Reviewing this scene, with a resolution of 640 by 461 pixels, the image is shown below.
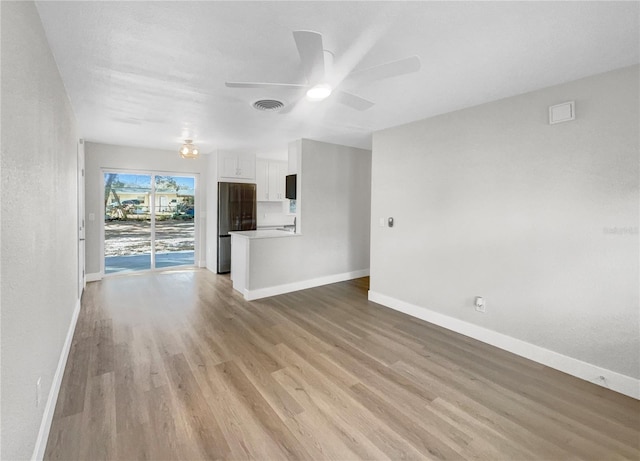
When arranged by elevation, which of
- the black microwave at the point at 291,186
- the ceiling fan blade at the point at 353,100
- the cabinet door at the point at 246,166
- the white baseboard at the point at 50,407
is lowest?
the white baseboard at the point at 50,407

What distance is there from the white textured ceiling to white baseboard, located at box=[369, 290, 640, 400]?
237 centimetres

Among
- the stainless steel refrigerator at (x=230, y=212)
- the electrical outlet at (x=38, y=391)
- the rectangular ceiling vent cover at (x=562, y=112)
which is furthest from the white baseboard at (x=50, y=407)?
the rectangular ceiling vent cover at (x=562, y=112)

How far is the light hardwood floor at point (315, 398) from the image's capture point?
1716 millimetres

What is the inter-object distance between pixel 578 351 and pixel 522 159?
1.74 meters

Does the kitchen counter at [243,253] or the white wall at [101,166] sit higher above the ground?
the white wall at [101,166]

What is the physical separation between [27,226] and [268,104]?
2270 mm

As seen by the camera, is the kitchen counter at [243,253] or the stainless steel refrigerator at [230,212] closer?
the kitchen counter at [243,253]

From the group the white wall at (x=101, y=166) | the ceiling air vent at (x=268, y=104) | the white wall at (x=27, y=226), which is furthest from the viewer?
the white wall at (x=101, y=166)

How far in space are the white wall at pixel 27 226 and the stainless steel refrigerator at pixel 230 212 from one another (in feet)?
12.0

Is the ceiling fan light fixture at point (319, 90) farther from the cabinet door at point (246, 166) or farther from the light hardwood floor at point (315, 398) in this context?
the cabinet door at point (246, 166)

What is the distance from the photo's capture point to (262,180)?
674cm

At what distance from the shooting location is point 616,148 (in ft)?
7.41

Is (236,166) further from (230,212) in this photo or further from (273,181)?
(273,181)

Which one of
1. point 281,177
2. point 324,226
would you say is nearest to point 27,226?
point 324,226
